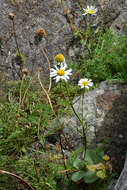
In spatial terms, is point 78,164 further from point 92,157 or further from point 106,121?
point 106,121

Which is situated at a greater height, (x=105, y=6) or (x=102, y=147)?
Result: (x=105, y=6)

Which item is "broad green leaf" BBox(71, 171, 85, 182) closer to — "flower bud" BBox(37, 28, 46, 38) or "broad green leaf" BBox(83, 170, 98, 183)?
"broad green leaf" BBox(83, 170, 98, 183)

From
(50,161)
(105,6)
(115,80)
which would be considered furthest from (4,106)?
(105,6)

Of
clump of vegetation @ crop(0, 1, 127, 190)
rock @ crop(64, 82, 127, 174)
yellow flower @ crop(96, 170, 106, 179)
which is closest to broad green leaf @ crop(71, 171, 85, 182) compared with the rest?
clump of vegetation @ crop(0, 1, 127, 190)

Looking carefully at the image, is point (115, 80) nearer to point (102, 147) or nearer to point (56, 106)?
point (56, 106)

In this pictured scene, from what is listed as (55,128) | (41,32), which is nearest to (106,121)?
(55,128)

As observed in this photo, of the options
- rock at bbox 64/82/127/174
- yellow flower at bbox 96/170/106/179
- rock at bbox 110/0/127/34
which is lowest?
yellow flower at bbox 96/170/106/179

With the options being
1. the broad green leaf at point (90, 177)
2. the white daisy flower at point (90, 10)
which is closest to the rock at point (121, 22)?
the white daisy flower at point (90, 10)

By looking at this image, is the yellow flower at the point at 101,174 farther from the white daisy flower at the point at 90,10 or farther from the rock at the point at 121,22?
the rock at the point at 121,22
